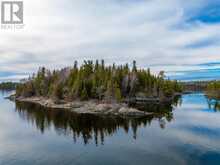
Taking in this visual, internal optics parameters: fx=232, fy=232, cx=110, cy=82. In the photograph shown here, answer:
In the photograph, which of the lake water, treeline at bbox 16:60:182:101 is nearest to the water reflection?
the lake water

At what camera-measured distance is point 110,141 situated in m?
44.5

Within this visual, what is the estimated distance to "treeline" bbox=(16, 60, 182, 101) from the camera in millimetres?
97500

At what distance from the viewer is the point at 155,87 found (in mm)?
127062

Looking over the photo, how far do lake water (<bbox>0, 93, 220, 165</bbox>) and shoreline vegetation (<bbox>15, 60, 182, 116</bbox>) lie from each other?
16335mm

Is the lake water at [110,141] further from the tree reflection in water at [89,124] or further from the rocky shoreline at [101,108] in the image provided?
the rocky shoreline at [101,108]

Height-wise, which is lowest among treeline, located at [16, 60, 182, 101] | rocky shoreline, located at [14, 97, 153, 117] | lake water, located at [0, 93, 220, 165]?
lake water, located at [0, 93, 220, 165]

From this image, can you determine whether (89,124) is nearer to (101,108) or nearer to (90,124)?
(90,124)

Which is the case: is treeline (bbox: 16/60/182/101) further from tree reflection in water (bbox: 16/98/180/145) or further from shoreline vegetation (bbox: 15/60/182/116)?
tree reflection in water (bbox: 16/98/180/145)

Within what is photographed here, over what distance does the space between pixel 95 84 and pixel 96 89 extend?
2.58 m

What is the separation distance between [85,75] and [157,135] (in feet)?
210

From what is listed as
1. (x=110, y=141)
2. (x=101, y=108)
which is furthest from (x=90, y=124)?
(x=101, y=108)

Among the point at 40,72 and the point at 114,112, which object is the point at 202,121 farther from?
the point at 40,72

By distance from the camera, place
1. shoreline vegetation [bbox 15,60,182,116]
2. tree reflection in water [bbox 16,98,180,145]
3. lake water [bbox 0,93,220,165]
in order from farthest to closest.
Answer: shoreline vegetation [bbox 15,60,182,116]
tree reflection in water [bbox 16,98,180,145]
lake water [bbox 0,93,220,165]

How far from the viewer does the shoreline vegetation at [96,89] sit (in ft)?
287
